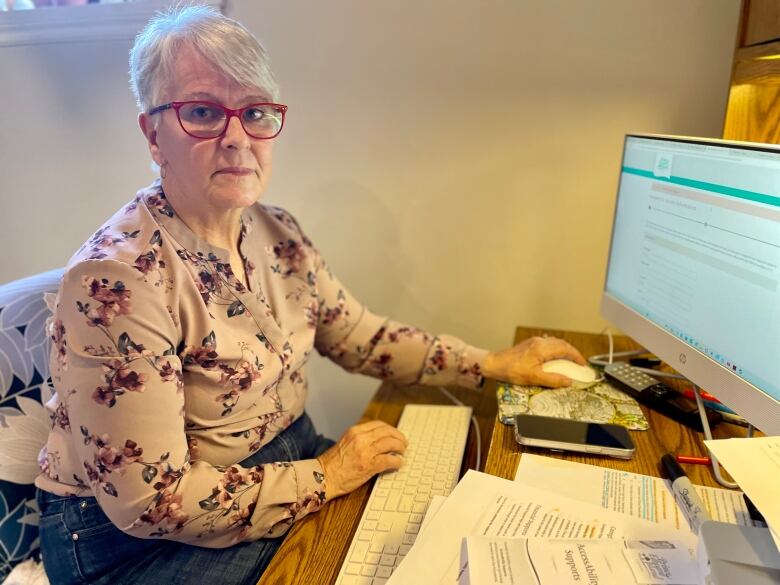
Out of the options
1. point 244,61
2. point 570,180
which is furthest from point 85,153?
point 570,180

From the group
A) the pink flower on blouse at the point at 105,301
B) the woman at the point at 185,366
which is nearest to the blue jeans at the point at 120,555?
the woman at the point at 185,366

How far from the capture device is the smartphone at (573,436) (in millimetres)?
905

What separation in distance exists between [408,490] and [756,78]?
885 millimetres

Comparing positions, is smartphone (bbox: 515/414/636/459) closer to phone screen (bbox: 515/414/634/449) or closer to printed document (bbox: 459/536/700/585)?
phone screen (bbox: 515/414/634/449)

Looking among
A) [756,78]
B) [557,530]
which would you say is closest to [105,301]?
[557,530]

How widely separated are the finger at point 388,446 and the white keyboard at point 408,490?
3cm

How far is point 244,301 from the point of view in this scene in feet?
3.28

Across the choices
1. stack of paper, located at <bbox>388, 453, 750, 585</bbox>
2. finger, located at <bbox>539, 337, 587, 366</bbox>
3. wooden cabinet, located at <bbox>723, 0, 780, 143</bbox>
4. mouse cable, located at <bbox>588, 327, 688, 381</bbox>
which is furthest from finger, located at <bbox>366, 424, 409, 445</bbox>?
wooden cabinet, located at <bbox>723, 0, 780, 143</bbox>

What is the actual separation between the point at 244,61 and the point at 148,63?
14 cm

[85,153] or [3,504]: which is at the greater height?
[85,153]

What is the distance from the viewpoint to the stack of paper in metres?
0.60

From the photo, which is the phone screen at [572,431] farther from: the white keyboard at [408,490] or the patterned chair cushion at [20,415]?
the patterned chair cushion at [20,415]

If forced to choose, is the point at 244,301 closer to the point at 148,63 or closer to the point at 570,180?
the point at 148,63

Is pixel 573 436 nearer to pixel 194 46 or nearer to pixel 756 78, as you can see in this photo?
pixel 756 78
